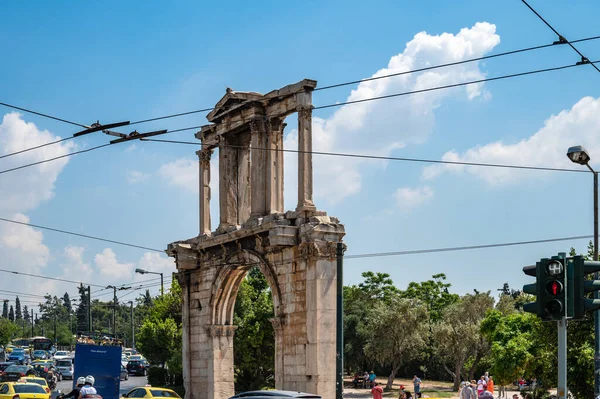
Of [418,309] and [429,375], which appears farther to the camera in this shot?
[429,375]

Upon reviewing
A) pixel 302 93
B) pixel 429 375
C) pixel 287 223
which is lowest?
pixel 429 375

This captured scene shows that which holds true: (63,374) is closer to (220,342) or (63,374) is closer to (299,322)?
(220,342)

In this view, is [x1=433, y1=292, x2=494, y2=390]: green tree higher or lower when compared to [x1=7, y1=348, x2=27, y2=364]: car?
higher

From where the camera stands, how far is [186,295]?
36.2m

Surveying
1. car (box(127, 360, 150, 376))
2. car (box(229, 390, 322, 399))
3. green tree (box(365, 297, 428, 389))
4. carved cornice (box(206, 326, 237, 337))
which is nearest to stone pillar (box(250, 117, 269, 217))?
carved cornice (box(206, 326, 237, 337))

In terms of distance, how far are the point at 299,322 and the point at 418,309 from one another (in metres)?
29.1

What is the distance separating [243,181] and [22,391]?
1081 cm

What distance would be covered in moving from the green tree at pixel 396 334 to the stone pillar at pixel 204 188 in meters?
23.5

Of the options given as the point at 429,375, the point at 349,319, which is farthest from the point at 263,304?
the point at 429,375

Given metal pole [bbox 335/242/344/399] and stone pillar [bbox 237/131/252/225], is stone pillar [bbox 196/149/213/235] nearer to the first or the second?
stone pillar [bbox 237/131/252/225]

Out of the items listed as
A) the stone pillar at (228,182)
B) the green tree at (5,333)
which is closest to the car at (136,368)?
the stone pillar at (228,182)

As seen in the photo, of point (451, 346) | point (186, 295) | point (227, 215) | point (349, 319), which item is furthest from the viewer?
point (349, 319)

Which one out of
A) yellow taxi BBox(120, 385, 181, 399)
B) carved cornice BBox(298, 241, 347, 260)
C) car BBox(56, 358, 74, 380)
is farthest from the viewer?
car BBox(56, 358, 74, 380)

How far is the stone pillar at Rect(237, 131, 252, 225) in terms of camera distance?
34.1 metres
